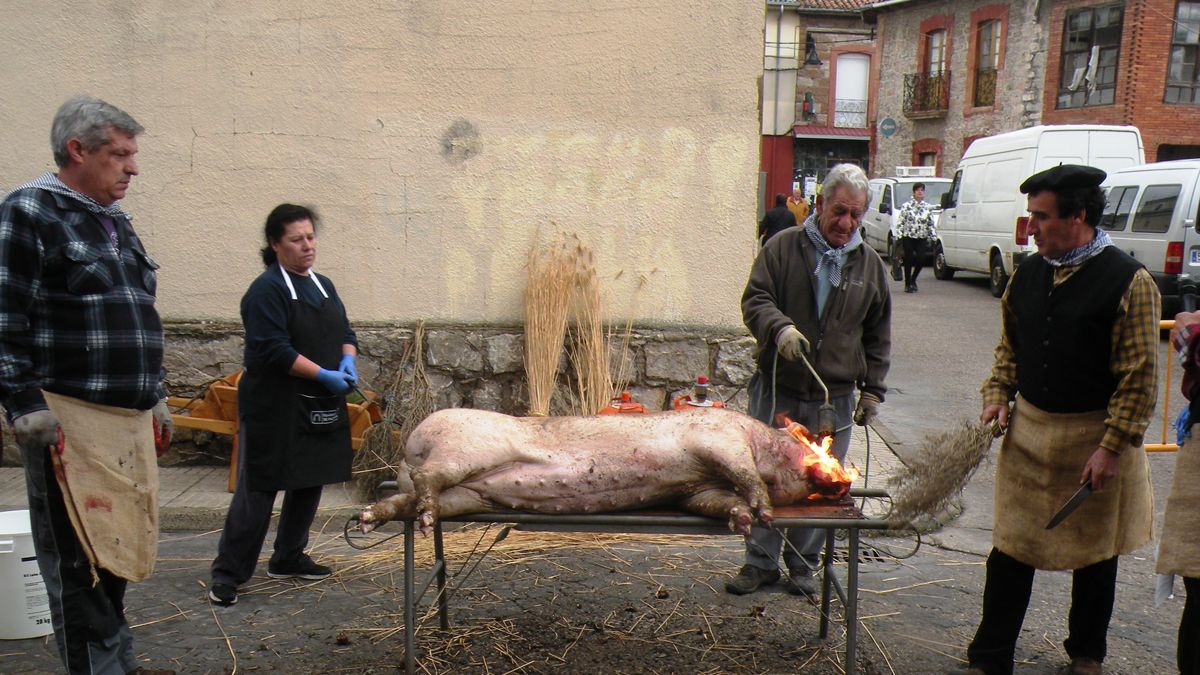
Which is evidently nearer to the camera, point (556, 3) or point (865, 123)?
point (556, 3)

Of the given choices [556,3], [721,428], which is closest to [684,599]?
[721,428]

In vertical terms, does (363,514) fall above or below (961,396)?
above

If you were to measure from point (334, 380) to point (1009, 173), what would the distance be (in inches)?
581

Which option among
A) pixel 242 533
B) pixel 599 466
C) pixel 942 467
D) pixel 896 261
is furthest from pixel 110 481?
pixel 896 261

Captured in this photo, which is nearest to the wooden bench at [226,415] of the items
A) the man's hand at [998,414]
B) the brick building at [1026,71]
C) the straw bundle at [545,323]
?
the straw bundle at [545,323]

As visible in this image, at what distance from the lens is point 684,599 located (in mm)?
4641

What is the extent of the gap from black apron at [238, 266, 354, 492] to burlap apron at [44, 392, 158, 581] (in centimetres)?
86

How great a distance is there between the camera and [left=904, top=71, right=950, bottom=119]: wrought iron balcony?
1161 inches

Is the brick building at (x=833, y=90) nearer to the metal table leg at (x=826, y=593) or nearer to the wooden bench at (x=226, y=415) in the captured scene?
the wooden bench at (x=226, y=415)

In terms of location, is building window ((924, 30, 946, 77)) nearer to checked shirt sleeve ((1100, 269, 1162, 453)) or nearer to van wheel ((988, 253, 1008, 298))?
van wheel ((988, 253, 1008, 298))

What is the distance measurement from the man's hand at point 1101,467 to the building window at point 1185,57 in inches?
939

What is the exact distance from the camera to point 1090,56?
79.7ft

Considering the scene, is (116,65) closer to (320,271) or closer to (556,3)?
(320,271)

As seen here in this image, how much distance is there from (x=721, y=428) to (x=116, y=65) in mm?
4876
